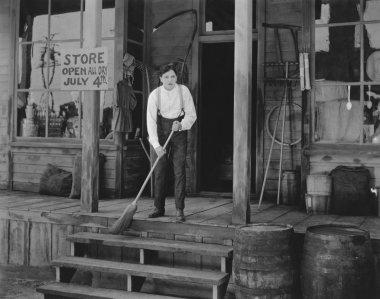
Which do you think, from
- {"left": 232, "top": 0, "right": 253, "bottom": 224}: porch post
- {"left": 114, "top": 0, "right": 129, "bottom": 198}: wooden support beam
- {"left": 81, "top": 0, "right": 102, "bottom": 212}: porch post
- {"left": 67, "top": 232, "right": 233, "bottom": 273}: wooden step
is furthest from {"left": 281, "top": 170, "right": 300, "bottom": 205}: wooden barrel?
{"left": 81, "top": 0, "right": 102, "bottom": 212}: porch post

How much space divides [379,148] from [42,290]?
4.21 metres

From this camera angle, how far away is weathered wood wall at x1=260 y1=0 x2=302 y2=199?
711 cm

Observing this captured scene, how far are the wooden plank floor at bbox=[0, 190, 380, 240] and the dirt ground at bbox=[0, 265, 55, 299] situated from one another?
2.18 ft

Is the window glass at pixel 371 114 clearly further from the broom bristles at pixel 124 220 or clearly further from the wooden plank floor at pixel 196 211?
the broom bristles at pixel 124 220

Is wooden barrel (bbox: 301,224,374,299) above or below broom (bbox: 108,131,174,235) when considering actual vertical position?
below

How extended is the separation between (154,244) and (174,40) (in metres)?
3.78

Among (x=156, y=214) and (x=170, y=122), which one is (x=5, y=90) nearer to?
(x=170, y=122)

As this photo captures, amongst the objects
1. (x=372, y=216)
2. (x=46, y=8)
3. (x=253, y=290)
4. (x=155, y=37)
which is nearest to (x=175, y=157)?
(x=253, y=290)

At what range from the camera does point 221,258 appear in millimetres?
4852

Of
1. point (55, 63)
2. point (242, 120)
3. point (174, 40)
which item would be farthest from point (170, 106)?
point (55, 63)

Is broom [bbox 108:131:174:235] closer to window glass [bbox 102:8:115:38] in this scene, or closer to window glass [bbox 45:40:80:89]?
window glass [bbox 102:8:115:38]

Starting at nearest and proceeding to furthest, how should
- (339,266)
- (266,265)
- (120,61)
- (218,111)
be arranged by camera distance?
(339,266) < (266,265) < (120,61) < (218,111)


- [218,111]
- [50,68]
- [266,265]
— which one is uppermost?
[50,68]

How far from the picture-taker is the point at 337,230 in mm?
4551
